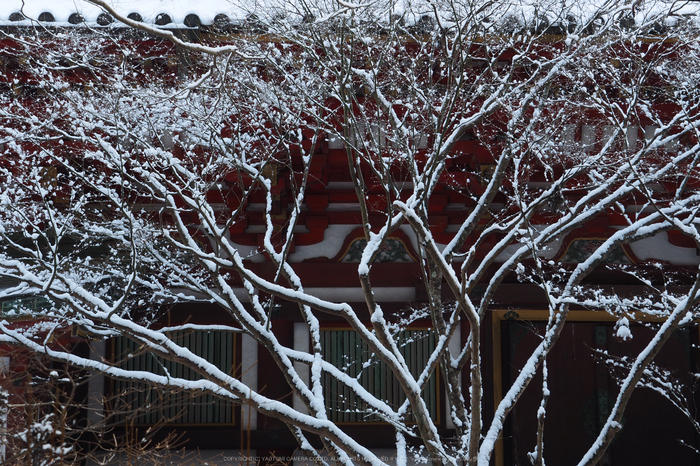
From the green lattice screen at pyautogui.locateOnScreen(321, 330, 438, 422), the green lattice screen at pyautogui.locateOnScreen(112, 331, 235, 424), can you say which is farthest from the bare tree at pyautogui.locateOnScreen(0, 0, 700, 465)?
the green lattice screen at pyautogui.locateOnScreen(112, 331, 235, 424)

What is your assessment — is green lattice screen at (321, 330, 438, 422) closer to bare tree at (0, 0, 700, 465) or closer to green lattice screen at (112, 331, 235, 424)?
bare tree at (0, 0, 700, 465)

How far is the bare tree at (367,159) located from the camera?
14.6 ft

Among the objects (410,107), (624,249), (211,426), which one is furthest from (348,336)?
(624,249)

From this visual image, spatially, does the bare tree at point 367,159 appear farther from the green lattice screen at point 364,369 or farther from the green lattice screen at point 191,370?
the green lattice screen at point 191,370

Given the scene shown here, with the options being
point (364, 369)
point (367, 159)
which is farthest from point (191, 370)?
point (367, 159)

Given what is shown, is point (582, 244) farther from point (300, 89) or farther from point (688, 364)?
point (300, 89)

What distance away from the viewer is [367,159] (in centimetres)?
498

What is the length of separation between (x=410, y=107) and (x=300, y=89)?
3.31 ft

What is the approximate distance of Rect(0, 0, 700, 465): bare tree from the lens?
446cm

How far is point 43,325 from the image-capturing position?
6.02 meters

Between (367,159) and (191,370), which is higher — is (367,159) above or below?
above

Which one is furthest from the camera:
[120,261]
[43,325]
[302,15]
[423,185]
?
[120,261]

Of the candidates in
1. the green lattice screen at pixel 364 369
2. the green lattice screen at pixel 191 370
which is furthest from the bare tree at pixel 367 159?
the green lattice screen at pixel 191 370

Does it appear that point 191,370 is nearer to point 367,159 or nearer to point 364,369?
point 364,369
